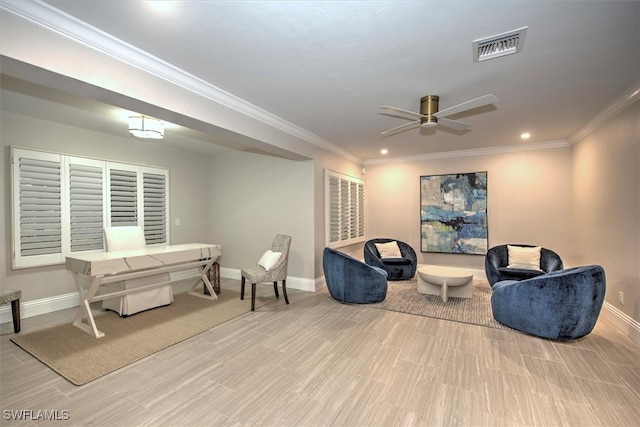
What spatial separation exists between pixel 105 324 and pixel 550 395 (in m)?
4.41

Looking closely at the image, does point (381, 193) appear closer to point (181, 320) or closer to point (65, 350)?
point (181, 320)

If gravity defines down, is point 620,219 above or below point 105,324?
above

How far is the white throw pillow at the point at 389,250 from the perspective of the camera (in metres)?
5.75

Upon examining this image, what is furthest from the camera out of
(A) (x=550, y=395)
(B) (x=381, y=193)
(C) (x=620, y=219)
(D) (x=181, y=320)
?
(B) (x=381, y=193)

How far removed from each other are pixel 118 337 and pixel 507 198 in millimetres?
6389

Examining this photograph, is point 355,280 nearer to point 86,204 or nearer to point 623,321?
point 623,321

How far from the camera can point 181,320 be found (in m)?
3.56

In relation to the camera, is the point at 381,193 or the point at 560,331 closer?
the point at 560,331

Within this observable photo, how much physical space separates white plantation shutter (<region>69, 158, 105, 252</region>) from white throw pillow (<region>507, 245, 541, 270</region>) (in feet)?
21.3

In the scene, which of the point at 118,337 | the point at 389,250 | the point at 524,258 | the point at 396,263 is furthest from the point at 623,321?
the point at 118,337

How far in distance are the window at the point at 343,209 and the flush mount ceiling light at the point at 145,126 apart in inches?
105

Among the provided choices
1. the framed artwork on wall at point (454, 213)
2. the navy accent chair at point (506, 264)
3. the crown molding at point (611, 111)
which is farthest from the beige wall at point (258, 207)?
the crown molding at point (611, 111)

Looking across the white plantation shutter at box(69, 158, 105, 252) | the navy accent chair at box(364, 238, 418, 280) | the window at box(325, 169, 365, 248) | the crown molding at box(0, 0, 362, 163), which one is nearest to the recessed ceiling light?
the crown molding at box(0, 0, 362, 163)

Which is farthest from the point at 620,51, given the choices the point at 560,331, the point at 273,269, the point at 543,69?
the point at 273,269
